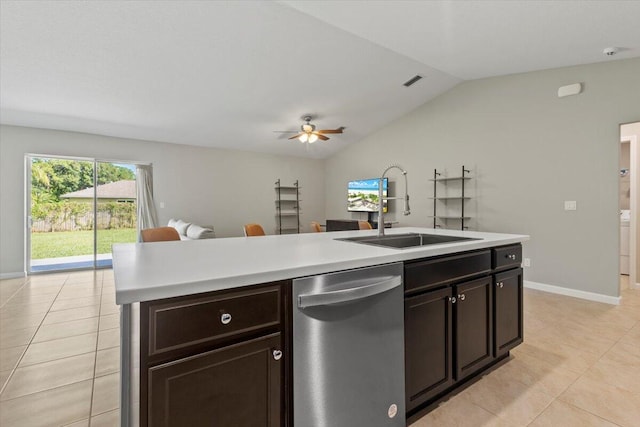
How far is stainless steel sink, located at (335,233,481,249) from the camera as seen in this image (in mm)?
2016

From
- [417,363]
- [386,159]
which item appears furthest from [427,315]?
[386,159]

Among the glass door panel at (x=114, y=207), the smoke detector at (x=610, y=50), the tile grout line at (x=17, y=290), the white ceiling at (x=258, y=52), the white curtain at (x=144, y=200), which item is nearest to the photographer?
the white ceiling at (x=258, y=52)

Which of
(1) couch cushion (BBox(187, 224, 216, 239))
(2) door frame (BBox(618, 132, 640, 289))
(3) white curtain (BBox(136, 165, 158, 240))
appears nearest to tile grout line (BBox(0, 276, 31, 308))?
(3) white curtain (BBox(136, 165, 158, 240))

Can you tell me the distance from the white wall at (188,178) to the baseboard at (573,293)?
5.09 metres

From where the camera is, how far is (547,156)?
4.14m

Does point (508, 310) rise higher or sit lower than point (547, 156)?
lower

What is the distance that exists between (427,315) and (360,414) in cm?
57

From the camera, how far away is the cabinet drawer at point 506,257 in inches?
77.6

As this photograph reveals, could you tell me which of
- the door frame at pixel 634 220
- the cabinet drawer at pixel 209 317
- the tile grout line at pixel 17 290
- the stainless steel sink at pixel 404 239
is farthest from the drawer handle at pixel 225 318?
the door frame at pixel 634 220

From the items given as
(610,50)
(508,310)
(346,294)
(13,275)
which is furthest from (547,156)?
(13,275)

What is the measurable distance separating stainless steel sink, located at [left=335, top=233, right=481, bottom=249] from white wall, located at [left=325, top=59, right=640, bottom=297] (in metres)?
2.96

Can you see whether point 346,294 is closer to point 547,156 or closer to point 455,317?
point 455,317

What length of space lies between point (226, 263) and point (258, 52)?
11.0 feet

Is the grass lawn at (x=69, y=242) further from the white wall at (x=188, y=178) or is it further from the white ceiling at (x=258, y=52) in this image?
the white ceiling at (x=258, y=52)
